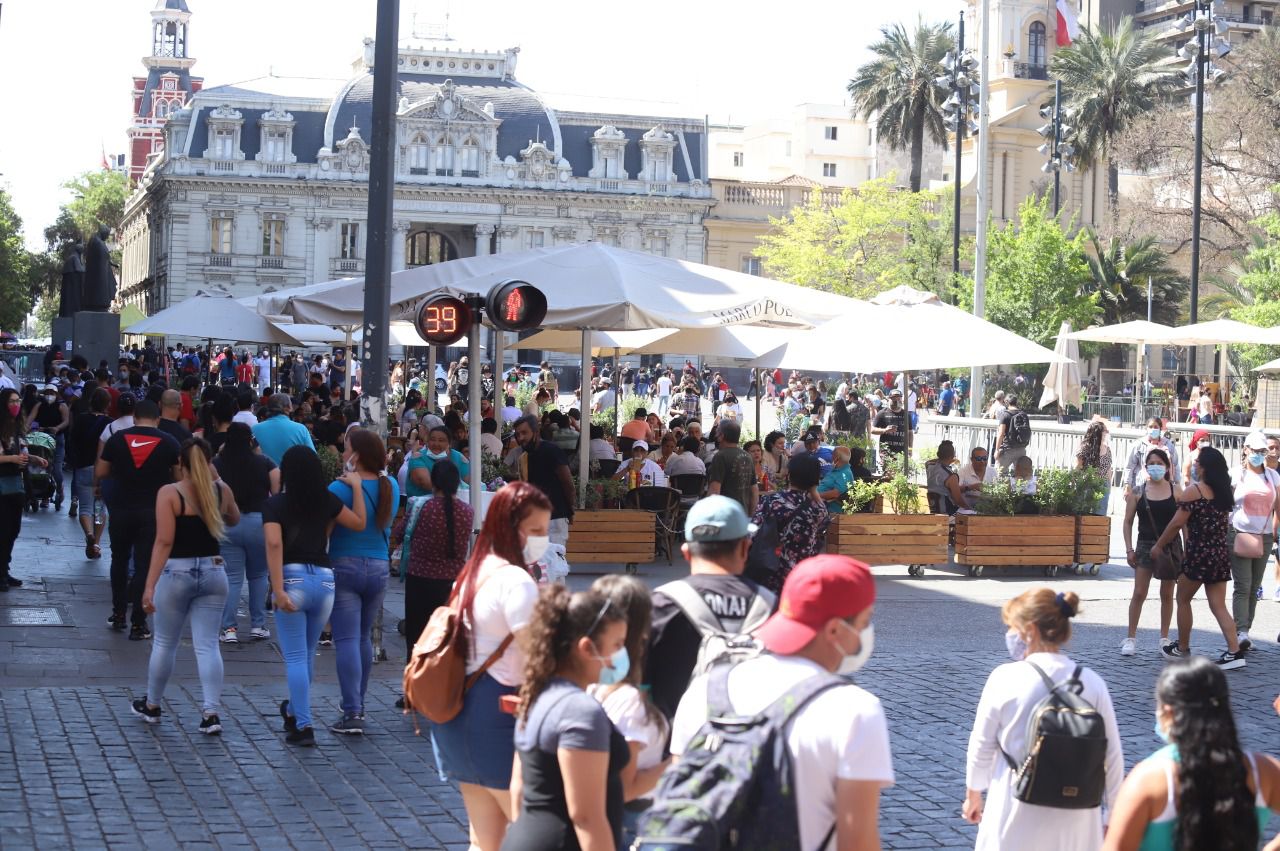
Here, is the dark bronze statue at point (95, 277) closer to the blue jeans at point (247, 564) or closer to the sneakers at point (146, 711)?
the blue jeans at point (247, 564)

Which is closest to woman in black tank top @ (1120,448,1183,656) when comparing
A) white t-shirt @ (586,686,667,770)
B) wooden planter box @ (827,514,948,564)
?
wooden planter box @ (827,514,948,564)

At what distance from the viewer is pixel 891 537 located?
14953mm

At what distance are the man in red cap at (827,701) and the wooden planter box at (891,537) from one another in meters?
11.2

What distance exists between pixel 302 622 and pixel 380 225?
3.79m

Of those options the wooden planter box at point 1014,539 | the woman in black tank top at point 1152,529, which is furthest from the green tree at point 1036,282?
the woman in black tank top at point 1152,529

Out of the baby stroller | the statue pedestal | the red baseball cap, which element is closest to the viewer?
the red baseball cap

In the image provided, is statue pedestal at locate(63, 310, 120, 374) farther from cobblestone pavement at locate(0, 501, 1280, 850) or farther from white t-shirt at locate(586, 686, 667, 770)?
→ white t-shirt at locate(586, 686, 667, 770)

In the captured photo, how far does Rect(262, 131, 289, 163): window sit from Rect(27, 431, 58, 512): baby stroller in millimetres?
63895

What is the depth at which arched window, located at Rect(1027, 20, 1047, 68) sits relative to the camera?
79.9 m

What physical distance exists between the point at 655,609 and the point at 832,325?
37.2ft

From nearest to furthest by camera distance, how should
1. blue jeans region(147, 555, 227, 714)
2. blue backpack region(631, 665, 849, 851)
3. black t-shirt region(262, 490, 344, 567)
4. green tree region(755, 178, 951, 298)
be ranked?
1. blue backpack region(631, 665, 849, 851)
2. black t-shirt region(262, 490, 344, 567)
3. blue jeans region(147, 555, 227, 714)
4. green tree region(755, 178, 951, 298)

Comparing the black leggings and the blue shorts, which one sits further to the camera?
the black leggings

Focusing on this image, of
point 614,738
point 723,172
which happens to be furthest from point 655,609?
point 723,172

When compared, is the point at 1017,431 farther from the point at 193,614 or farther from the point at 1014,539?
the point at 193,614
